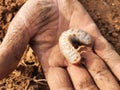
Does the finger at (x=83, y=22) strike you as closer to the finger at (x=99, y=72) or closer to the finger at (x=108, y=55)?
the finger at (x=108, y=55)

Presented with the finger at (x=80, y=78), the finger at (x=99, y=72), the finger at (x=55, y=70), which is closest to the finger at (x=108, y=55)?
the finger at (x=99, y=72)

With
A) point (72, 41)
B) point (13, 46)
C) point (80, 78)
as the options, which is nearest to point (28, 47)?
point (72, 41)

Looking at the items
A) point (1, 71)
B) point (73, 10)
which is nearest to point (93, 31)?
point (73, 10)

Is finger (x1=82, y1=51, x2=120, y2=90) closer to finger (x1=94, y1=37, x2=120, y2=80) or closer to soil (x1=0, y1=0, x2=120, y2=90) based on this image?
finger (x1=94, y1=37, x2=120, y2=80)

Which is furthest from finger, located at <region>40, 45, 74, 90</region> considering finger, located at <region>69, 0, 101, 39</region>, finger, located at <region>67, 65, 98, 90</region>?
finger, located at <region>69, 0, 101, 39</region>

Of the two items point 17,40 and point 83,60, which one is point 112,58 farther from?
point 17,40

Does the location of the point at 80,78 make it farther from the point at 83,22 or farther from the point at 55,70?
the point at 83,22
